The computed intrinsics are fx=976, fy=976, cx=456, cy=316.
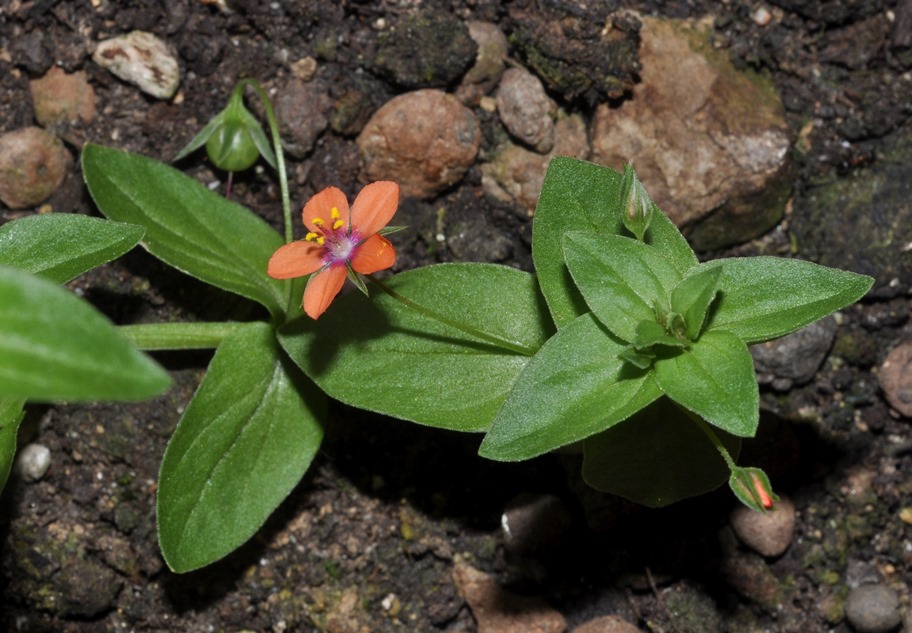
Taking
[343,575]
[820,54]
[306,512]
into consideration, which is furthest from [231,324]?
[820,54]

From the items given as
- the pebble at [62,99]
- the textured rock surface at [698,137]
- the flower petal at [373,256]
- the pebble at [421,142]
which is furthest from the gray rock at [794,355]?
the pebble at [62,99]

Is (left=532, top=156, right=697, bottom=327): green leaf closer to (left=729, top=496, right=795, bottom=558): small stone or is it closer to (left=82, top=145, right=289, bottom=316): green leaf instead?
(left=82, top=145, right=289, bottom=316): green leaf

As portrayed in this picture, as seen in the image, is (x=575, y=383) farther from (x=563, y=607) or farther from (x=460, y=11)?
(x=460, y=11)

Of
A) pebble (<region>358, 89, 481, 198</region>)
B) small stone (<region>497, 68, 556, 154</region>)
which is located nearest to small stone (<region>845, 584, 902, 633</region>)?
small stone (<region>497, 68, 556, 154</region>)

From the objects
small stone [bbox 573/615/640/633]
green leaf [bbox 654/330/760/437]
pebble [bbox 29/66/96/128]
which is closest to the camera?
green leaf [bbox 654/330/760/437]

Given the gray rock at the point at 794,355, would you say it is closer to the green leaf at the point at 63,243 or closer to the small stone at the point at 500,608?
the small stone at the point at 500,608

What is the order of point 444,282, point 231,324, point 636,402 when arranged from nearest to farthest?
1. point 636,402
2. point 444,282
3. point 231,324
